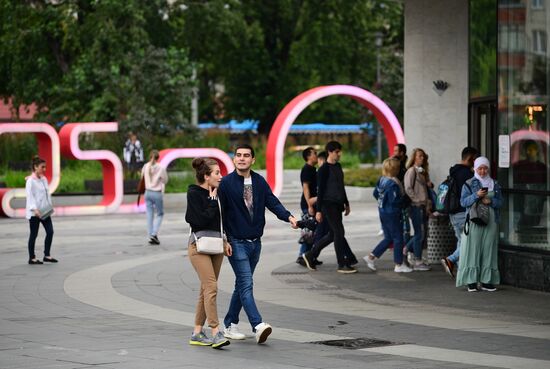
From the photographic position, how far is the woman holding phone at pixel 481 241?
15.2 metres

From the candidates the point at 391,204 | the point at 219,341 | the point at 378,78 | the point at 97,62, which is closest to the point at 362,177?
the point at 97,62

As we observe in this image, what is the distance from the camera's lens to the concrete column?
1966 cm

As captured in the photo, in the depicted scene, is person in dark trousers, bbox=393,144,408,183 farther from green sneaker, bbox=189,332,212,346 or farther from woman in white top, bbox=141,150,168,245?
green sneaker, bbox=189,332,212,346

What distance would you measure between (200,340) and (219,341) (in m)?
0.29

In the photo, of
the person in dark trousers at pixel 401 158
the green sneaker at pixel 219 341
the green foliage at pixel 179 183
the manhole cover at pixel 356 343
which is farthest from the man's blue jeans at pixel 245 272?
the green foliage at pixel 179 183

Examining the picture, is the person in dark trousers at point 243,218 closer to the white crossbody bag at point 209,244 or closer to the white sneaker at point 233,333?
the white sneaker at point 233,333

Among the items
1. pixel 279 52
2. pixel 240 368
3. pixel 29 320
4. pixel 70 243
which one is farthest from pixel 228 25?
pixel 240 368

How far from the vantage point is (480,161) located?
15234 mm

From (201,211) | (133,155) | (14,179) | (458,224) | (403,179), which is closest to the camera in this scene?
(201,211)

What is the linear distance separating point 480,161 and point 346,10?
126ft

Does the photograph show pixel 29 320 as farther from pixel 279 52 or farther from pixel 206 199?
pixel 279 52

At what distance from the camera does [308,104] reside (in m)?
28.9

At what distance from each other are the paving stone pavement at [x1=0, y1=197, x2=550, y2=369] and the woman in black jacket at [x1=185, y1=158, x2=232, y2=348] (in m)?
0.29

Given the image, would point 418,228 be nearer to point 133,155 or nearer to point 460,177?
point 460,177
